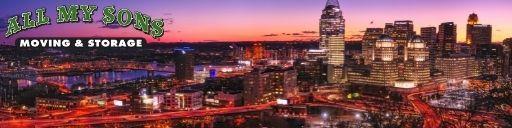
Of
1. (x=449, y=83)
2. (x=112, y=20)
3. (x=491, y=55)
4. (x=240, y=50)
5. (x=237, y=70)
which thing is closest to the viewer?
(x=112, y=20)

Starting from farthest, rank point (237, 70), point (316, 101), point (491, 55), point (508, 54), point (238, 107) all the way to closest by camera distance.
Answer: point (237, 70), point (491, 55), point (508, 54), point (316, 101), point (238, 107)

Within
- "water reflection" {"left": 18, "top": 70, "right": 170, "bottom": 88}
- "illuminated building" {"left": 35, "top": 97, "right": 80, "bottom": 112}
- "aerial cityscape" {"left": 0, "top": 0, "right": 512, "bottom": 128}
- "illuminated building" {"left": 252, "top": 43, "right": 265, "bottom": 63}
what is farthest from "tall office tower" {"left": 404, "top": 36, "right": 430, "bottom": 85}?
"illuminated building" {"left": 252, "top": 43, "right": 265, "bottom": 63}

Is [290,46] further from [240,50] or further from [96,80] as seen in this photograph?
[96,80]

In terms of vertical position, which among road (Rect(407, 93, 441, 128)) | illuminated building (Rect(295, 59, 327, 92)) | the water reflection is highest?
illuminated building (Rect(295, 59, 327, 92))

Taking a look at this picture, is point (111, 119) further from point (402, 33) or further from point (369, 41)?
point (369, 41)

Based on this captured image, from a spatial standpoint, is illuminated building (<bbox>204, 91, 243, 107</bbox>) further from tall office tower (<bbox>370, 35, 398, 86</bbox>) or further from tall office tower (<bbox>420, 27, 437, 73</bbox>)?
tall office tower (<bbox>420, 27, 437, 73</bbox>)

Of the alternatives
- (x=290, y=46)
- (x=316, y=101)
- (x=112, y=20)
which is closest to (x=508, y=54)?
(x=316, y=101)

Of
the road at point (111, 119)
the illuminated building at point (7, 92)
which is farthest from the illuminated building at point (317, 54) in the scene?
the illuminated building at point (7, 92)
